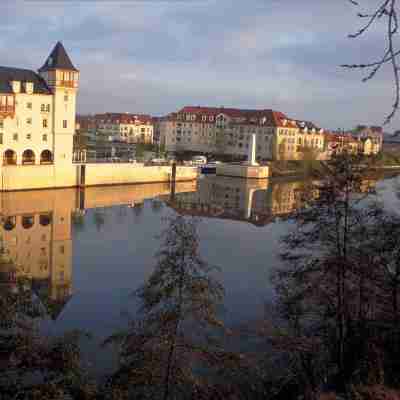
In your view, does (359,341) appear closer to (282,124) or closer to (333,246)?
(333,246)

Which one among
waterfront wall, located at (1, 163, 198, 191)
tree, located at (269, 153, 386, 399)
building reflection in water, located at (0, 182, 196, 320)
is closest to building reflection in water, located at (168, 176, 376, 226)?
building reflection in water, located at (0, 182, 196, 320)

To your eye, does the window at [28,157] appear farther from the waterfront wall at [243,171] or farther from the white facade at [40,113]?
the waterfront wall at [243,171]

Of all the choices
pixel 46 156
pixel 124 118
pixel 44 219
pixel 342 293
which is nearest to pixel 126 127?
pixel 124 118

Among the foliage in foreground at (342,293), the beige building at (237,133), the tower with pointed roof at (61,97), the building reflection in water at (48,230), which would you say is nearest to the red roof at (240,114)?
the beige building at (237,133)

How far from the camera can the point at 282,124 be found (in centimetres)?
5725

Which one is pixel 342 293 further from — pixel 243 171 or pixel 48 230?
pixel 243 171

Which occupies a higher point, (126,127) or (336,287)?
(126,127)

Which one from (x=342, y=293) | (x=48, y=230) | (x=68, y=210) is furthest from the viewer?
(x=68, y=210)

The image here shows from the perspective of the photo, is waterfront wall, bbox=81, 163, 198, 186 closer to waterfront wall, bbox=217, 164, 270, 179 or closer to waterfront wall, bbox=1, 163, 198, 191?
waterfront wall, bbox=1, 163, 198, 191

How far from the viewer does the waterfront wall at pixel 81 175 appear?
93.5 feet

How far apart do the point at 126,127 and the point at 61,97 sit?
4394 centimetres

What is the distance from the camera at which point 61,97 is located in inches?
Answer: 1223

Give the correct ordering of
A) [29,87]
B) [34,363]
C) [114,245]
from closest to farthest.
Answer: [34,363] < [114,245] < [29,87]

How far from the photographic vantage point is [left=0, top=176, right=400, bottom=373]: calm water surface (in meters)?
11.7
